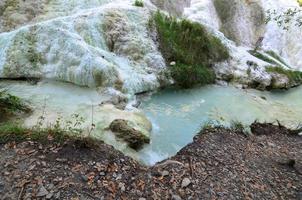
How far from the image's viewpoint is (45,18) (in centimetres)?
1159

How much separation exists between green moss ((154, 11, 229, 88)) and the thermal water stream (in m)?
0.58

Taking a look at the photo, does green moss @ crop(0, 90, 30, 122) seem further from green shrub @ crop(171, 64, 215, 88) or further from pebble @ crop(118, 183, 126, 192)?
green shrub @ crop(171, 64, 215, 88)

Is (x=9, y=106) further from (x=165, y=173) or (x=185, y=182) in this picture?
(x=185, y=182)

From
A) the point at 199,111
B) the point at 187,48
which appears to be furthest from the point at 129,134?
the point at 187,48

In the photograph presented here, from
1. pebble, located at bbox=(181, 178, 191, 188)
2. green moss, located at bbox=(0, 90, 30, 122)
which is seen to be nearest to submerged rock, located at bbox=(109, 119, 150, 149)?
pebble, located at bbox=(181, 178, 191, 188)

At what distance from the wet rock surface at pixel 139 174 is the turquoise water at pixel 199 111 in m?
0.66

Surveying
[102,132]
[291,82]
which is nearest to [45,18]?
[102,132]

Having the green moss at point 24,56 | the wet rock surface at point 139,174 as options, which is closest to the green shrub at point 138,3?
the green moss at point 24,56

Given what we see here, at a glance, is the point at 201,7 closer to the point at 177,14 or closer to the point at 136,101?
the point at 177,14

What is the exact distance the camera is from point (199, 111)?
9.55m

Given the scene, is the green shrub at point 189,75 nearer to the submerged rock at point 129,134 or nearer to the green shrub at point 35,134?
the submerged rock at point 129,134

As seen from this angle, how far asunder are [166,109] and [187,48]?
3.95m

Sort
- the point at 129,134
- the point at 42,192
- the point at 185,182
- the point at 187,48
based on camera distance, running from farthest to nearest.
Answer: the point at 187,48 → the point at 129,134 → the point at 185,182 → the point at 42,192

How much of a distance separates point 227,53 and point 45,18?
7529mm
